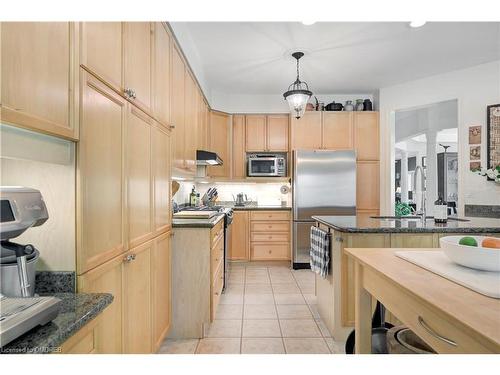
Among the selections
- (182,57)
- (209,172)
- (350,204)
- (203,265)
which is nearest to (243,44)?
(182,57)

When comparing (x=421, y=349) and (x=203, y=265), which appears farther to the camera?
(x=203, y=265)

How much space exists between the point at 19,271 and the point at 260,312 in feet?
7.55

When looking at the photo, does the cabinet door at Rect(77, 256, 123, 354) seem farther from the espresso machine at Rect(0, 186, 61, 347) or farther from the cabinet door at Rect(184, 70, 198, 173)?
the cabinet door at Rect(184, 70, 198, 173)

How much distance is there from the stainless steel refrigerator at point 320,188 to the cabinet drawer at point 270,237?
0.25m

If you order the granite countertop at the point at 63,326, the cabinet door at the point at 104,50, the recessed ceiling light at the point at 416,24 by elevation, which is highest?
the recessed ceiling light at the point at 416,24

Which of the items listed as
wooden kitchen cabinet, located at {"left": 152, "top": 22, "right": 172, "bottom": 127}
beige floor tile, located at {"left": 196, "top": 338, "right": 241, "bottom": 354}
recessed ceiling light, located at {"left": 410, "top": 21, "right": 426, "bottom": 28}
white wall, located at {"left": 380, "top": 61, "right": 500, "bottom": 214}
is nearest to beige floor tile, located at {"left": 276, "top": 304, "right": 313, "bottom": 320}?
beige floor tile, located at {"left": 196, "top": 338, "right": 241, "bottom": 354}

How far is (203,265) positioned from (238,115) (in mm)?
3137

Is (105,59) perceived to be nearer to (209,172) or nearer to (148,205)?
(148,205)

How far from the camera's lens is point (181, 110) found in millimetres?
2725

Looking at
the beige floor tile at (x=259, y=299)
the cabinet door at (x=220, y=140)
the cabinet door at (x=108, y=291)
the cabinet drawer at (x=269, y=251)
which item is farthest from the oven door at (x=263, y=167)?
the cabinet door at (x=108, y=291)

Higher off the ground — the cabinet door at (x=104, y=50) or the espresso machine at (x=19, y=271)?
the cabinet door at (x=104, y=50)

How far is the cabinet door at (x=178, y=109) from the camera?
2430mm

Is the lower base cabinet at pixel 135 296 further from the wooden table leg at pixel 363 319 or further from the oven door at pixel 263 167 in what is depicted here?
the oven door at pixel 263 167

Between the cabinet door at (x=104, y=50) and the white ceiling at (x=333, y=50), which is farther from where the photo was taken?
the white ceiling at (x=333, y=50)
